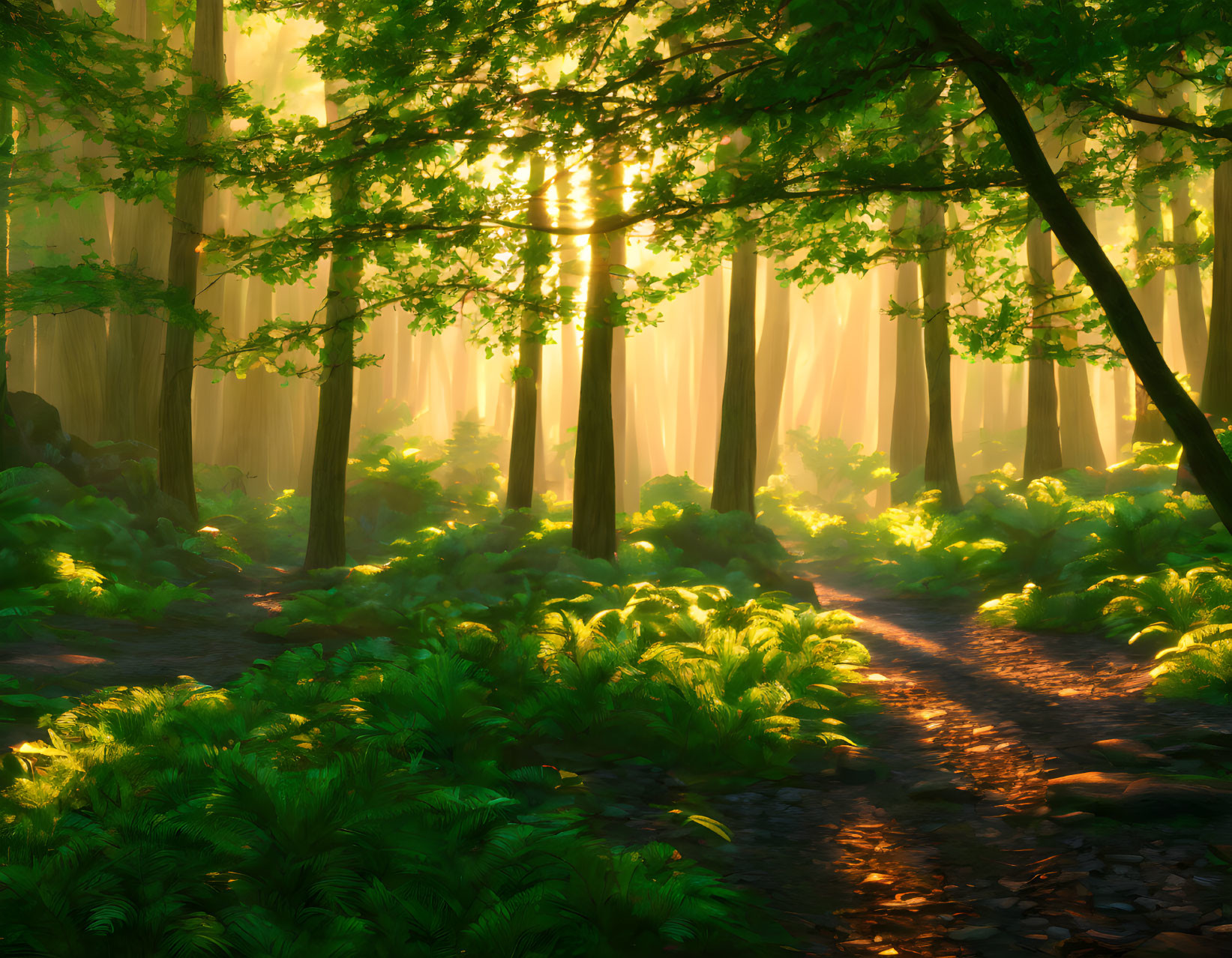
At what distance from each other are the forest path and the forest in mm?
25

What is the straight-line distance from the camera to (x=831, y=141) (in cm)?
818

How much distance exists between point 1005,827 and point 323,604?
6.82 m

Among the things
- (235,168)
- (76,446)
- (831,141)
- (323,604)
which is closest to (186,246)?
(76,446)

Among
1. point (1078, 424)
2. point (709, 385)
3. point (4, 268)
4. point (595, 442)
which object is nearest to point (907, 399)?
point (1078, 424)

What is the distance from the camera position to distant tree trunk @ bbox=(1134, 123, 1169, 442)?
49.1ft

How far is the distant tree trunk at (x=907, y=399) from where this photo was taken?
67.5ft

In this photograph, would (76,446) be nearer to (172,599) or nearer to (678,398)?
(172,599)

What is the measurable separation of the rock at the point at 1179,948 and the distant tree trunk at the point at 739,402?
12143mm

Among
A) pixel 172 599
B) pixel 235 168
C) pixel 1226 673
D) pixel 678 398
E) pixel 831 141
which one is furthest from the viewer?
pixel 678 398

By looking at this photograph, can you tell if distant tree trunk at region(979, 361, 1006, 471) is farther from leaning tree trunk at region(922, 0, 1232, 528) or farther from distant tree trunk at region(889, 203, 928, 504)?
leaning tree trunk at region(922, 0, 1232, 528)

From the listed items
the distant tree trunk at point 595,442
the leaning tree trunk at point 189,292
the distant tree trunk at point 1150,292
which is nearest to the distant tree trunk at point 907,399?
the distant tree trunk at point 1150,292

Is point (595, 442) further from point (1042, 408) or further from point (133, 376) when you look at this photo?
point (1042, 408)

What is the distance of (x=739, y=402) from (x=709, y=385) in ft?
51.9

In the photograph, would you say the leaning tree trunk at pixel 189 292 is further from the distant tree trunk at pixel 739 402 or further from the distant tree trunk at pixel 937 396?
the distant tree trunk at pixel 937 396
